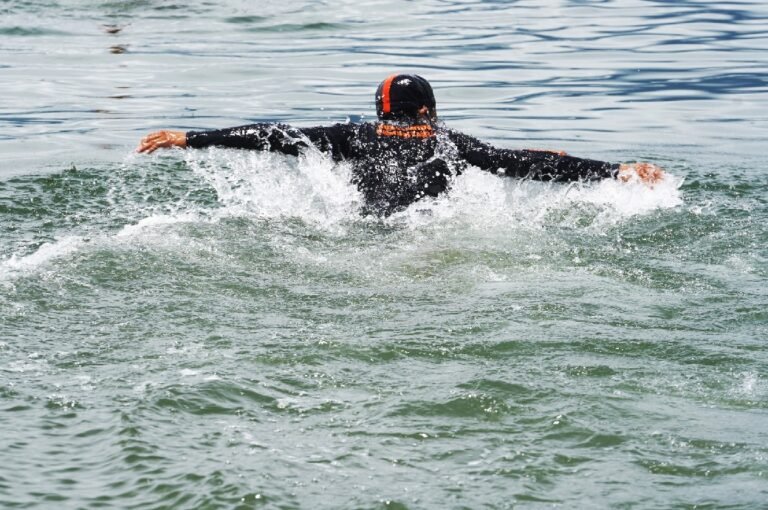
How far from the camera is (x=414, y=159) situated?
7410 mm

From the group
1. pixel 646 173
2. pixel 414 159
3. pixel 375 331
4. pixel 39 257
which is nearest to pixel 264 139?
pixel 414 159

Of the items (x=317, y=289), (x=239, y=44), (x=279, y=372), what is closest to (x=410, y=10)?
(x=239, y=44)

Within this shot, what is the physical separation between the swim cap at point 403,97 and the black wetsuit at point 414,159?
10 cm

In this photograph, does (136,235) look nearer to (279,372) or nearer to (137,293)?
(137,293)

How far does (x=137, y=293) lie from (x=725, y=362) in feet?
9.27

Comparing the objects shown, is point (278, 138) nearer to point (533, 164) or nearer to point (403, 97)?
point (403, 97)

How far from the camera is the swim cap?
732cm

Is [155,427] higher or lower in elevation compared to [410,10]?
lower

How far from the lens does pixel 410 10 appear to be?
70.5 ft

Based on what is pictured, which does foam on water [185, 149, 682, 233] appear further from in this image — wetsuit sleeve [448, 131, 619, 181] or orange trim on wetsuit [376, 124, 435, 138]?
orange trim on wetsuit [376, 124, 435, 138]

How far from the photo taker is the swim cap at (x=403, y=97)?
24.0 ft

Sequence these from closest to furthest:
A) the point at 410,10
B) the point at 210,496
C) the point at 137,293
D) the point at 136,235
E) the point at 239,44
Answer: the point at 210,496 → the point at 137,293 → the point at 136,235 → the point at 239,44 → the point at 410,10

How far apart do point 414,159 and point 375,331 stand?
8.09ft

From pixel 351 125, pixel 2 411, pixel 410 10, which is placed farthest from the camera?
pixel 410 10
